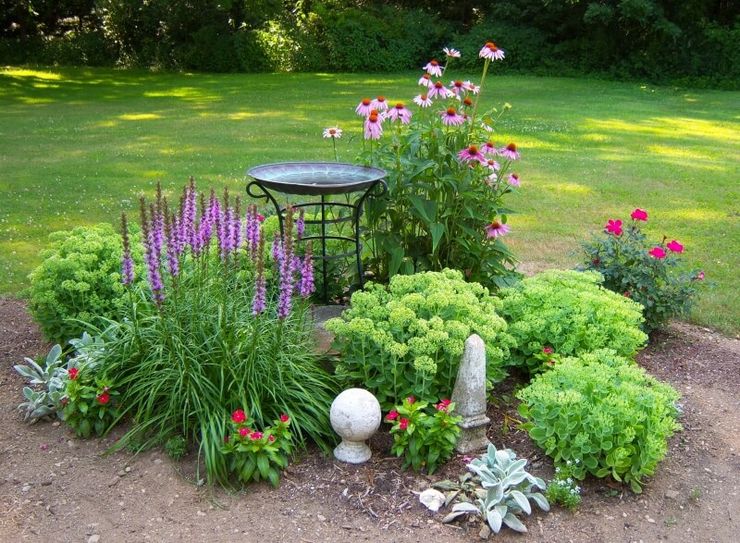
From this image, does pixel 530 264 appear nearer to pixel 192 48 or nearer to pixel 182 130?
pixel 182 130

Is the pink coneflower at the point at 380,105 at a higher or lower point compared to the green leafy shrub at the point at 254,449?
higher

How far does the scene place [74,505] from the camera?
3195 mm

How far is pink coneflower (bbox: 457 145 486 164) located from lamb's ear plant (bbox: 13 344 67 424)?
100 inches

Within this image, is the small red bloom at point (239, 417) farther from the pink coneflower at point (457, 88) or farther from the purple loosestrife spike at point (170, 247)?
the pink coneflower at point (457, 88)

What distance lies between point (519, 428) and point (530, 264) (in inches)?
116

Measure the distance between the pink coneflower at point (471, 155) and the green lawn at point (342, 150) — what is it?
1946 millimetres

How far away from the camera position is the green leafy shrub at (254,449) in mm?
3254

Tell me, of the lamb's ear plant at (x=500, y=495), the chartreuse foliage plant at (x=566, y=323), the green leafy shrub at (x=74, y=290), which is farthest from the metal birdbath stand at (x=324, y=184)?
the lamb's ear plant at (x=500, y=495)

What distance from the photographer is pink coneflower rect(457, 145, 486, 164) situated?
14.5 feet

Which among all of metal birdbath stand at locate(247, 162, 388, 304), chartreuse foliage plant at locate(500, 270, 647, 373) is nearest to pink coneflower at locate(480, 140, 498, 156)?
metal birdbath stand at locate(247, 162, 388, 304)

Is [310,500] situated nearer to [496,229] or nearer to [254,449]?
[254,449]

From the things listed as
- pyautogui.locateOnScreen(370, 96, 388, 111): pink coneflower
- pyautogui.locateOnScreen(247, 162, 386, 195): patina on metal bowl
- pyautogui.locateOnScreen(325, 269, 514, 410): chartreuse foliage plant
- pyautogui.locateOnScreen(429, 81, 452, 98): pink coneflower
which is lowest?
pyautogui.locateOnScreen(325, 269, 514, 410): chartreuse foliage plant

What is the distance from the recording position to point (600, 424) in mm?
3201

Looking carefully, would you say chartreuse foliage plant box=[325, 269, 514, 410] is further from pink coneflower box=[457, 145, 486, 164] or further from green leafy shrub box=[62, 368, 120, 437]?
green leafy shrub box=[62, 368, 120, 437]
